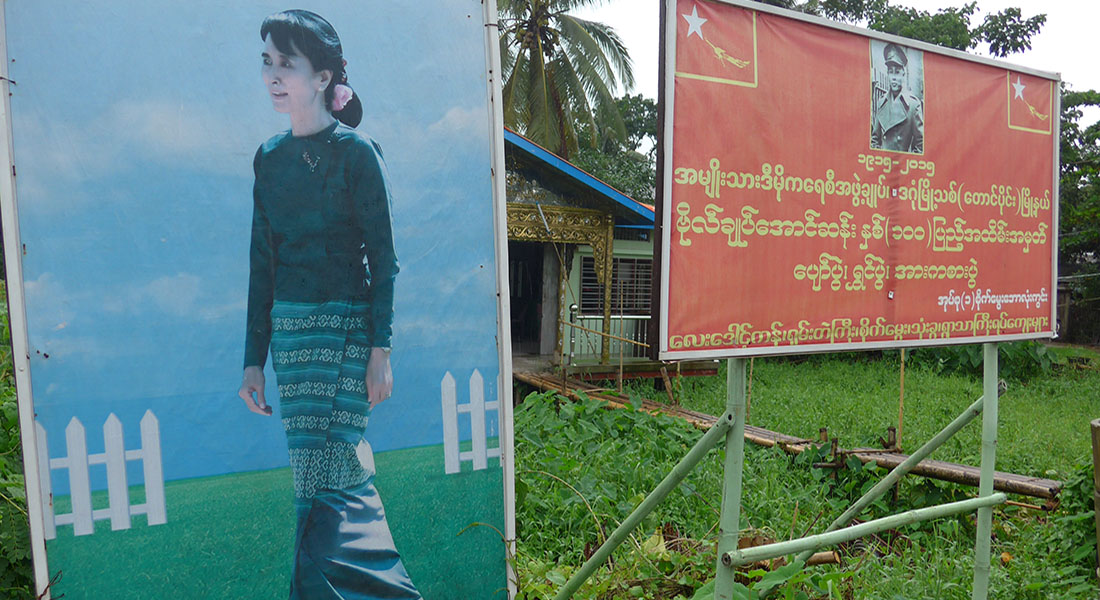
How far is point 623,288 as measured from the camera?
12359 millimetres

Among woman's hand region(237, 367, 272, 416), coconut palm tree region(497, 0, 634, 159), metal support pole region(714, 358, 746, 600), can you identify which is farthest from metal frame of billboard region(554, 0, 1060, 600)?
coconut palm tree region(497, 0, 634, 159)

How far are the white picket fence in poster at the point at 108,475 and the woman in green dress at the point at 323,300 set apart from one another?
31 centimetres

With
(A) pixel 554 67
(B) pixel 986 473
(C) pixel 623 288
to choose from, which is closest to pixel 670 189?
(B) pixel 986 473

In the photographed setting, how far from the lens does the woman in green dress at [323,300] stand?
2.35m

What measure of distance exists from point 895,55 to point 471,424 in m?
2.02

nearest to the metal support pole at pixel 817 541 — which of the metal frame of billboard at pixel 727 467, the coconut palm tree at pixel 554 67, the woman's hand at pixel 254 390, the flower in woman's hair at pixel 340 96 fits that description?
the metal frame of billboard at pixel 727 467

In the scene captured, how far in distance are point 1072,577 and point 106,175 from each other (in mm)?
4524

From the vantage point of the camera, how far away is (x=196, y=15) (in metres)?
2.24

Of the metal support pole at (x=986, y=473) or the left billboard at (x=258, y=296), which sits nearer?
the left billboard at (x=258, y=296)

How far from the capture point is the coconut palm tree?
16281 millimetres

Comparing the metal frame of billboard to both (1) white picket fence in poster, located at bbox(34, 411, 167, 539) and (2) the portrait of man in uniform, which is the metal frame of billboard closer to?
(2) the portrait of man in uniform

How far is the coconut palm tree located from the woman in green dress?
45.7 feet

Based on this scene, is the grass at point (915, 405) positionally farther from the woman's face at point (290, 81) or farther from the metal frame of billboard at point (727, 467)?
the woman's face at point (290, 81)

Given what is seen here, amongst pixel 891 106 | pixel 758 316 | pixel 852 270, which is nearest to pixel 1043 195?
pixel 891 106
